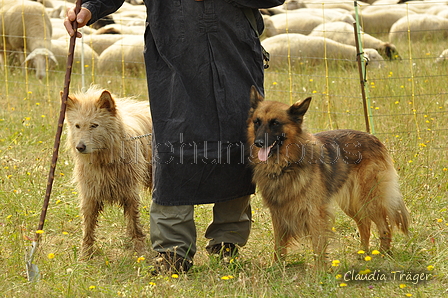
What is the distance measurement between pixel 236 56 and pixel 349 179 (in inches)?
56.3

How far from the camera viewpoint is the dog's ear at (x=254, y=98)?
12.8 feet

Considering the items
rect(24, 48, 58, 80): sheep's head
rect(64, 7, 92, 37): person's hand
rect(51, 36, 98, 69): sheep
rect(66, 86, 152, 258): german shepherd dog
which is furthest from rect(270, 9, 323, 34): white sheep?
rect(64, 7, 92, 37): person's hand

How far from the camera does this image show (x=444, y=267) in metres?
3.85

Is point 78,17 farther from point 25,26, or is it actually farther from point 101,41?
point 101,41

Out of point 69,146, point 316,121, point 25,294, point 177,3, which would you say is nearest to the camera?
point 25,294

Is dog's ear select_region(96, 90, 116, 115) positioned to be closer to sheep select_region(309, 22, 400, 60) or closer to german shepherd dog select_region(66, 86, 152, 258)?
german shepherd dog select_region(66, 86, 152, 258)

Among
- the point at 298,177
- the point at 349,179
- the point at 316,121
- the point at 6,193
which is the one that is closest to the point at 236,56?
the point at 298,177

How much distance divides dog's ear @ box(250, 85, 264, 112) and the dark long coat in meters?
0.12

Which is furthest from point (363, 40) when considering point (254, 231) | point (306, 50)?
point (254, 231)

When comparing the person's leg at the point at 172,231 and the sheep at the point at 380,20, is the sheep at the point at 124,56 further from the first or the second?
the sheep at the point at 380,20

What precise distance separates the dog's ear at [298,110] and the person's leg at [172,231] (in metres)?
1.04

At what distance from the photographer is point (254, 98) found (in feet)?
12.9

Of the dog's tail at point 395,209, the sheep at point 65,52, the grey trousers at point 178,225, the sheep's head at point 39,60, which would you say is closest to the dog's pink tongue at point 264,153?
the grey trousers at point 178,225

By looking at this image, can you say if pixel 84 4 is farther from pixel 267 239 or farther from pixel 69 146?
pixel 267 239
